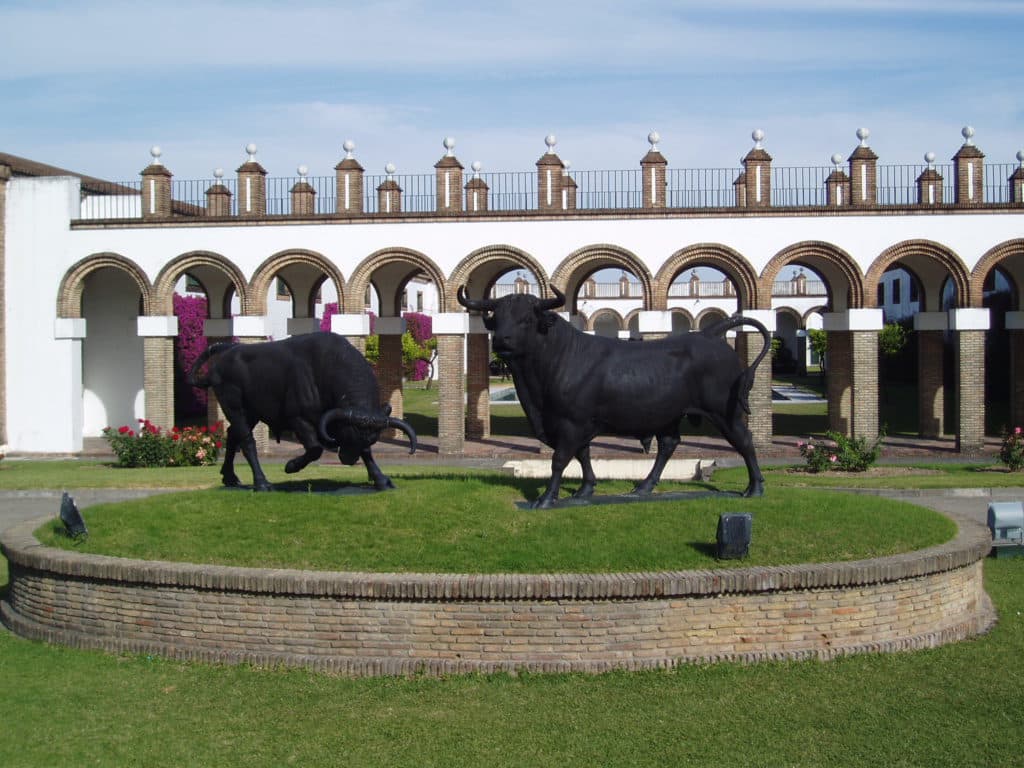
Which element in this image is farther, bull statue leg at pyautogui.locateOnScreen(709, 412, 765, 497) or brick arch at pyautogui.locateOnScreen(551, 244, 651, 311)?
brick arch at pyautogui.locateOnScreen(551, 244, 651, 311)

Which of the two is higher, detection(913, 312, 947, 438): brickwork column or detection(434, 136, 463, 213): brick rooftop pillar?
detection(434, 136, 463, 213): brick rooftop pillar

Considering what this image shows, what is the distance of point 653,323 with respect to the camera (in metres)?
24.5

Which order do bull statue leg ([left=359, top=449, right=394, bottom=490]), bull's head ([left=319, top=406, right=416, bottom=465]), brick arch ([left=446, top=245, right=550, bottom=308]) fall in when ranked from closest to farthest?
bull's head ([left=319, top=406, right=416, bottom=465])
bull statue leg ([left=359, top=449, right=394, bottom=490])
brick arch ([left=446, top=245, right=550, bottom=308])

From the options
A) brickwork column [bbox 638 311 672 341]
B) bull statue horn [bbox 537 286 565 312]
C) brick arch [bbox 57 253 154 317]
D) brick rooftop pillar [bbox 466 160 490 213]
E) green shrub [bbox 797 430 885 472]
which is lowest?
green shrub [bbox 797 430 885 472]

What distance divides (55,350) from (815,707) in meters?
22.9

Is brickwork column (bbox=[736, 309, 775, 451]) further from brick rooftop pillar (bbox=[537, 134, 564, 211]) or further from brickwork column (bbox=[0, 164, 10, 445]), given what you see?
brickwork column (bbox=[0, 164, 10, 445])

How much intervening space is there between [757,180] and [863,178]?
2.41 m

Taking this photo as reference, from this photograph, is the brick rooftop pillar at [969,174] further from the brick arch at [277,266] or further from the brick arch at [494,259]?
the brick arch at [277,266]

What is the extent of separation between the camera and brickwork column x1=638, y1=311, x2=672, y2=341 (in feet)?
80.0

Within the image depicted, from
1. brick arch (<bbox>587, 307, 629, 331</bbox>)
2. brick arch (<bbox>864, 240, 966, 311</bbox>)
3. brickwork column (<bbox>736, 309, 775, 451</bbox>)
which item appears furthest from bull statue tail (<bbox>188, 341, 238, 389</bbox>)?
brick arch (<bbox>587, 307, 629, 331</bbox>)

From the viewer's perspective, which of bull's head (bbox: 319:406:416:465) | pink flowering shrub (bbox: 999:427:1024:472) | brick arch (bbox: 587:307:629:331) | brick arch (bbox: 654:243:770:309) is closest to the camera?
bull's head (bbox: 319:406:416:465)

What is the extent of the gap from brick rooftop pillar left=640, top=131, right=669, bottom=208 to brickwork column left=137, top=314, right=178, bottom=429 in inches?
458

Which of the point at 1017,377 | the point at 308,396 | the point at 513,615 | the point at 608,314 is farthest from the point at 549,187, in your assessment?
the point at 608,314

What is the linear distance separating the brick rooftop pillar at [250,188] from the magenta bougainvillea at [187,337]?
1039 centimetres
